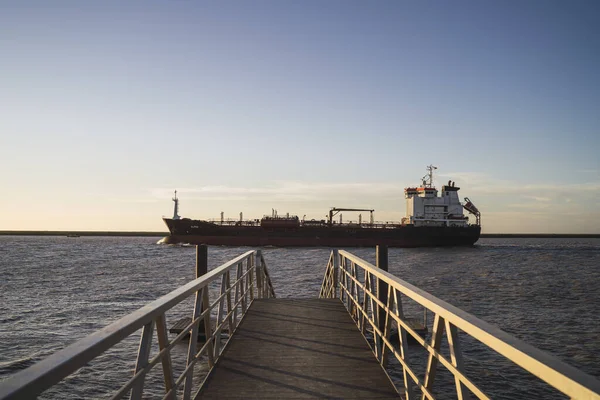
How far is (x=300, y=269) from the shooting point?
31500mm

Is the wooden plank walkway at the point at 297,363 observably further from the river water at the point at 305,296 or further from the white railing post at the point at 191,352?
the river water at the point at 305,296

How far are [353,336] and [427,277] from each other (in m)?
23.8

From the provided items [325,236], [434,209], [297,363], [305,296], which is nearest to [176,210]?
[325,236]

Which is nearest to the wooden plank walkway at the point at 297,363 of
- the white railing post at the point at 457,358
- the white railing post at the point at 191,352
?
the white railing post at the point at 191,352

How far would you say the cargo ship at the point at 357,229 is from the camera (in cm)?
5500

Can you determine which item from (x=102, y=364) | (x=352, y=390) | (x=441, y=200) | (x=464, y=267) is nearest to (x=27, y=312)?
(x=102, y=364)

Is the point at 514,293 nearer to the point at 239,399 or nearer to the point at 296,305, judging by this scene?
the point at 296,305

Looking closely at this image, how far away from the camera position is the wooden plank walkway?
3949 mm

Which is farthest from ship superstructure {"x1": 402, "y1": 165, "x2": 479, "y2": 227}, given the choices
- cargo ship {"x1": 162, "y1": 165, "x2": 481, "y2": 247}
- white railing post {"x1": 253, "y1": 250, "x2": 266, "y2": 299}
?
white railing post {"x1": 253, "y1": 250, "x2": 266, "y2": 299}

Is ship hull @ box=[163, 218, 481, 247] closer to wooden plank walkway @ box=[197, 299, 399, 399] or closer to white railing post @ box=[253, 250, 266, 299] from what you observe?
white railing post @ box=[253, 250, 266, 299]

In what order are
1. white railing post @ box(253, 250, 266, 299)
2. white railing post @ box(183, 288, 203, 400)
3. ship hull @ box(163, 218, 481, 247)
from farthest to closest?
ship hull @ box(163, 218, 481, 247) < white railing post @ box(253, 250, 266, 299) < white railing post @ box(183, 288, 203, 400)

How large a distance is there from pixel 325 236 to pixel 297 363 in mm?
50406

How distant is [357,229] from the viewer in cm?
5494

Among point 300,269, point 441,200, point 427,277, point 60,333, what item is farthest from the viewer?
point 441,200
